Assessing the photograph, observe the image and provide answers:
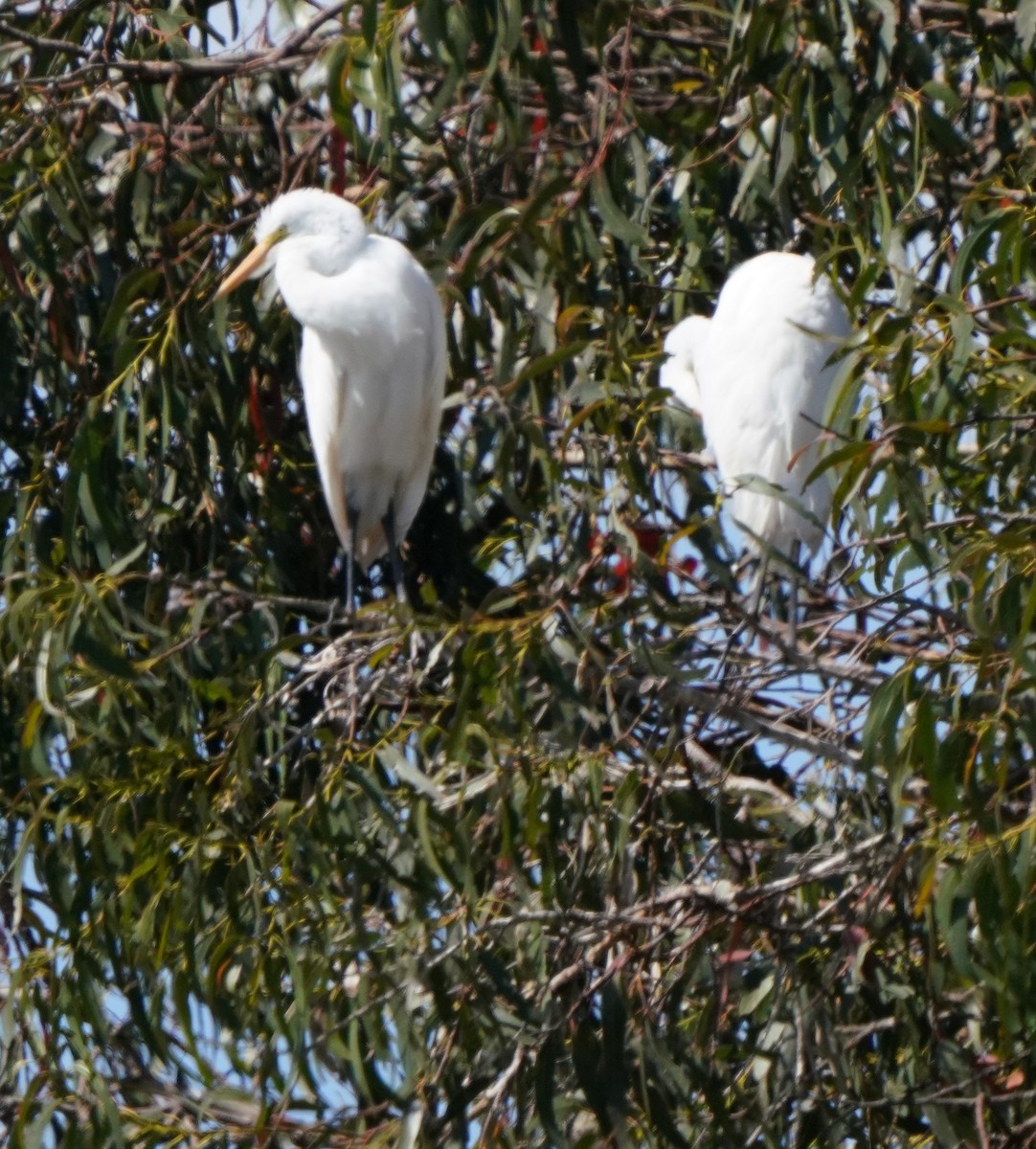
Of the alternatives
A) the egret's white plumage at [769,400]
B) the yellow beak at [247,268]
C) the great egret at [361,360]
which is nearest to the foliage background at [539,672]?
the yellow beak at [247,268]

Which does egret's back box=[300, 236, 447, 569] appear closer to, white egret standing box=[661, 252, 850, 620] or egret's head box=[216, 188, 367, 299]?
egret's head box=[216, 188, 367, 299]

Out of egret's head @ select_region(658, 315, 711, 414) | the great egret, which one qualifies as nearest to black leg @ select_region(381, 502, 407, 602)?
the great egret

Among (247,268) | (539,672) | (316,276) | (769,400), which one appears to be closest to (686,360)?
(769,400)

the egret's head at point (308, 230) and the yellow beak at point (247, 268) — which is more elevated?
the egret's head at point (308, 230)

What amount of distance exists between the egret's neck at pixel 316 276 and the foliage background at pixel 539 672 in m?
0.24

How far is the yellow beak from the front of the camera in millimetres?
2299

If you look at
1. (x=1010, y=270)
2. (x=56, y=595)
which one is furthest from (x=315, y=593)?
(x=1010, y=270)

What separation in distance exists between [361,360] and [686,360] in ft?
1.56

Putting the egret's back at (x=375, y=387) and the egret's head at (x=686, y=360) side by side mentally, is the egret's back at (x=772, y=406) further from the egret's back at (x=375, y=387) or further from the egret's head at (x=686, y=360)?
the egret's back at (x=375, y=387)

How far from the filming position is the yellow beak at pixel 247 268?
A: 2299 mm

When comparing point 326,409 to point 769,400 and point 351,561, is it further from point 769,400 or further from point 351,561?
point 769,400

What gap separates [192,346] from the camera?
86.8 inches

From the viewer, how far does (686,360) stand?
2.95 metres

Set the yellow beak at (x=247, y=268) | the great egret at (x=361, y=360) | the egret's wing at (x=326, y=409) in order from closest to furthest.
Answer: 1. the yellow beak at (x=247, y=268)
2. the great egret at (x=361, y=360)
3. the egret's wing at (x=326, y=409)
